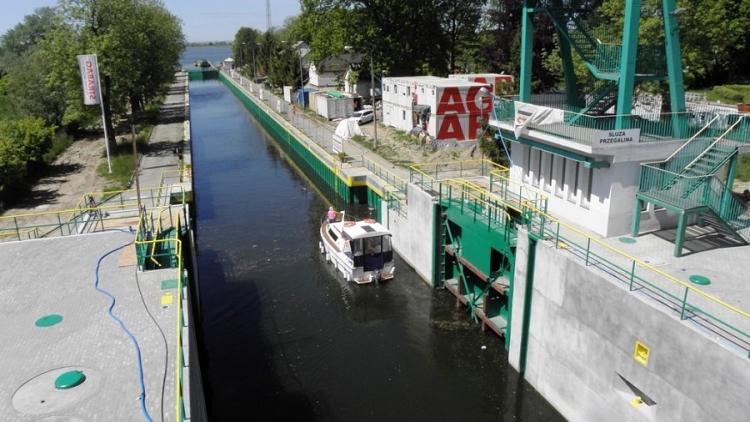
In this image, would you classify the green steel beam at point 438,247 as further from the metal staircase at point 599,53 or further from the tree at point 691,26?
the tree at point 691,26

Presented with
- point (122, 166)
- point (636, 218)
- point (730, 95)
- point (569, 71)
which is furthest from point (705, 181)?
point (122, 166)

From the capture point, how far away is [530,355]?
17031mm

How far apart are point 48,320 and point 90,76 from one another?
2596 centimetres

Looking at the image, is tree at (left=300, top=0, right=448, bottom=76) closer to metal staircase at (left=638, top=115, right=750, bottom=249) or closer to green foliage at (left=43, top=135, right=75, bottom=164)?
green foliage at (left=43, top=135, right=75, bottom=164)

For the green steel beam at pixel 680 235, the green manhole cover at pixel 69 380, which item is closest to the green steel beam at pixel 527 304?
the green steel beam at pixel 680 235

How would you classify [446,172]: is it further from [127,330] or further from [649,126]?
[127,330]

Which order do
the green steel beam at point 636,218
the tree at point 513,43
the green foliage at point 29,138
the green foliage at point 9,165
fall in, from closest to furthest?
the green steel beam at point 636,218
the green foliage at point 9,165
the green foliage at point 29,138
the tree at point 513,43

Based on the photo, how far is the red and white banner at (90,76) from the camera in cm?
3466

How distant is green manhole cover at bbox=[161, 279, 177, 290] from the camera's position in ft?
49.1

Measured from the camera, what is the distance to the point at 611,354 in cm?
1346

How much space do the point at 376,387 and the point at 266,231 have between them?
1548cm

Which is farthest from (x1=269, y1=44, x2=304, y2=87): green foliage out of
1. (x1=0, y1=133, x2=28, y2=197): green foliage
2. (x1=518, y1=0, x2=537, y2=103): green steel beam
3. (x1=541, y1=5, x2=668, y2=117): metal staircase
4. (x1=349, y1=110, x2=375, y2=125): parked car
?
(x1=541, y1=5, x2=668, y2=117): metal staircase

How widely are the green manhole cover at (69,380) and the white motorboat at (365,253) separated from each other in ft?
42.5

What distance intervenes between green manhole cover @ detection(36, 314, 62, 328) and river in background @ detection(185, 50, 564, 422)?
513cm
